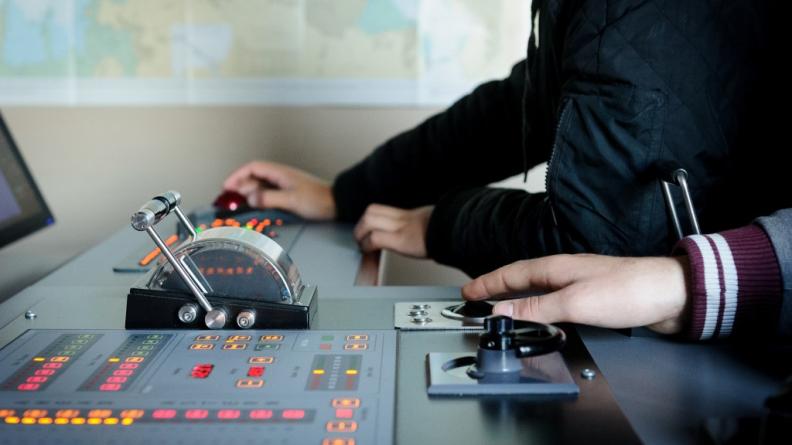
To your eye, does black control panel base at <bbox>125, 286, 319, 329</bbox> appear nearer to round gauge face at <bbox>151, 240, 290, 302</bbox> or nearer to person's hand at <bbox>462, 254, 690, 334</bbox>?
round gauge face at <bbox>151, 240, 290, 302</bbox>

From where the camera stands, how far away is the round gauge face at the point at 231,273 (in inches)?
29.8

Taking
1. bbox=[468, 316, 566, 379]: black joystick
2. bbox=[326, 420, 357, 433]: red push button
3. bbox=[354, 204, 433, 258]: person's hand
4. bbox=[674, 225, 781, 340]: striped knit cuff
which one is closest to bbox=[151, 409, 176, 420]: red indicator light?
bbox=[326, 420, 357, 433]: red push button

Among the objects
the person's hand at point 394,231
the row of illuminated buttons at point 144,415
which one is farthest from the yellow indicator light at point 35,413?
the person's hand at point 394,231

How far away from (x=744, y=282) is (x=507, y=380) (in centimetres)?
22

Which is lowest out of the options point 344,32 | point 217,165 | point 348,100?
point 217,165

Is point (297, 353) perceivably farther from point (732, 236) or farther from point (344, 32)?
point (344, 32)

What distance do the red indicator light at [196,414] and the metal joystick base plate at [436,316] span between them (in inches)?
9.0

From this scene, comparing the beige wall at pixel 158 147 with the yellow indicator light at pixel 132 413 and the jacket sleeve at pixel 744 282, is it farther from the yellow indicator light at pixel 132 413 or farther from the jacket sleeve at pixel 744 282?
the yellow indicator light at pixel 132 413

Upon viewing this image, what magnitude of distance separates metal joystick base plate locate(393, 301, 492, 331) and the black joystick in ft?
0.40

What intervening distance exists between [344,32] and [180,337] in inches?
45.7

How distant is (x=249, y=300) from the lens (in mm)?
760

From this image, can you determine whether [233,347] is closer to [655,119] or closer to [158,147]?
[655,119]

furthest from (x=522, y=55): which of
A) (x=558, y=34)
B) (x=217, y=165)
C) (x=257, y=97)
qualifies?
(x=558, y=34)

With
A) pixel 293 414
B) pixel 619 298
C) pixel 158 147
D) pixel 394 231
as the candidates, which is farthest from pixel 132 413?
pixel 158 147
